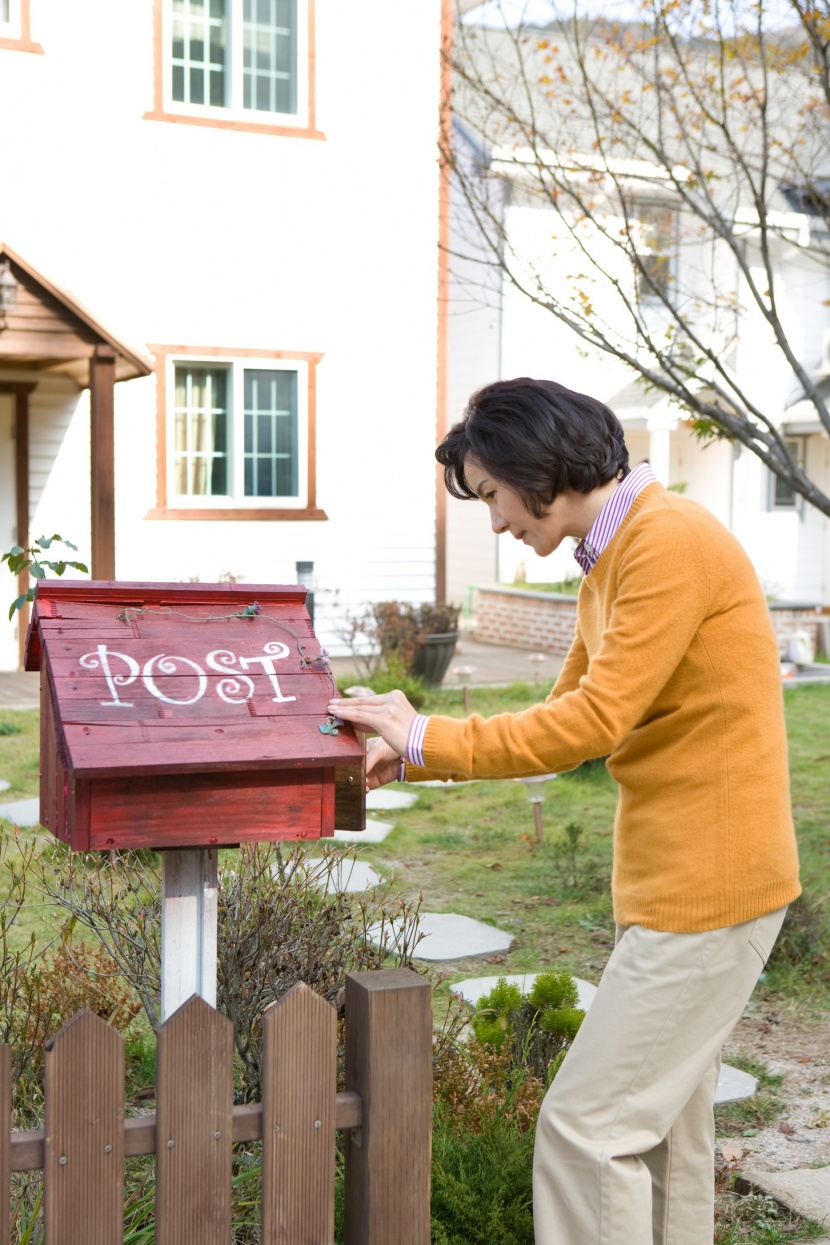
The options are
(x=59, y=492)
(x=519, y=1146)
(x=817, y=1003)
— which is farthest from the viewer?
(x=59, y=492)

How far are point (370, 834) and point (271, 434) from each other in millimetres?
6489

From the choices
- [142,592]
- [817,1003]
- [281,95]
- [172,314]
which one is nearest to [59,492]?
[172,314]

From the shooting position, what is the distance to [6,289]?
9844mm

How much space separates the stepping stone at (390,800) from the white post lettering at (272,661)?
17.1ft

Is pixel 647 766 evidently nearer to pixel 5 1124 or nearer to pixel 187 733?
pixel 187 733

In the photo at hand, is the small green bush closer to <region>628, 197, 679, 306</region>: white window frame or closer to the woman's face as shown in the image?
the woman's face

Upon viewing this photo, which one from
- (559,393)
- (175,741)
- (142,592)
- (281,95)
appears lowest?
(175,741)

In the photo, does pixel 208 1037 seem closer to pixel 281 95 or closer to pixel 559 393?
pixel 559 393

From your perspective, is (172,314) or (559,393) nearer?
(559,393)

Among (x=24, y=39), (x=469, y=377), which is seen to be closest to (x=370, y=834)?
(x=24, y=39)

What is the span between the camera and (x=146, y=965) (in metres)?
3.32

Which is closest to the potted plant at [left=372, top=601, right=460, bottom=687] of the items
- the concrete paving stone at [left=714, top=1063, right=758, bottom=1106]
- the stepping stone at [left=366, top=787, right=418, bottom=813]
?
the stepping stone at [left=366, top=787, right=418, bottom=813]

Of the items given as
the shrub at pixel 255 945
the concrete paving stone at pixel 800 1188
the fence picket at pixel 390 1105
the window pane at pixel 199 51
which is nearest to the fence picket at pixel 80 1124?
the fence picket at pixel 390 1105

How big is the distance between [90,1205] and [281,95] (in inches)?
459
